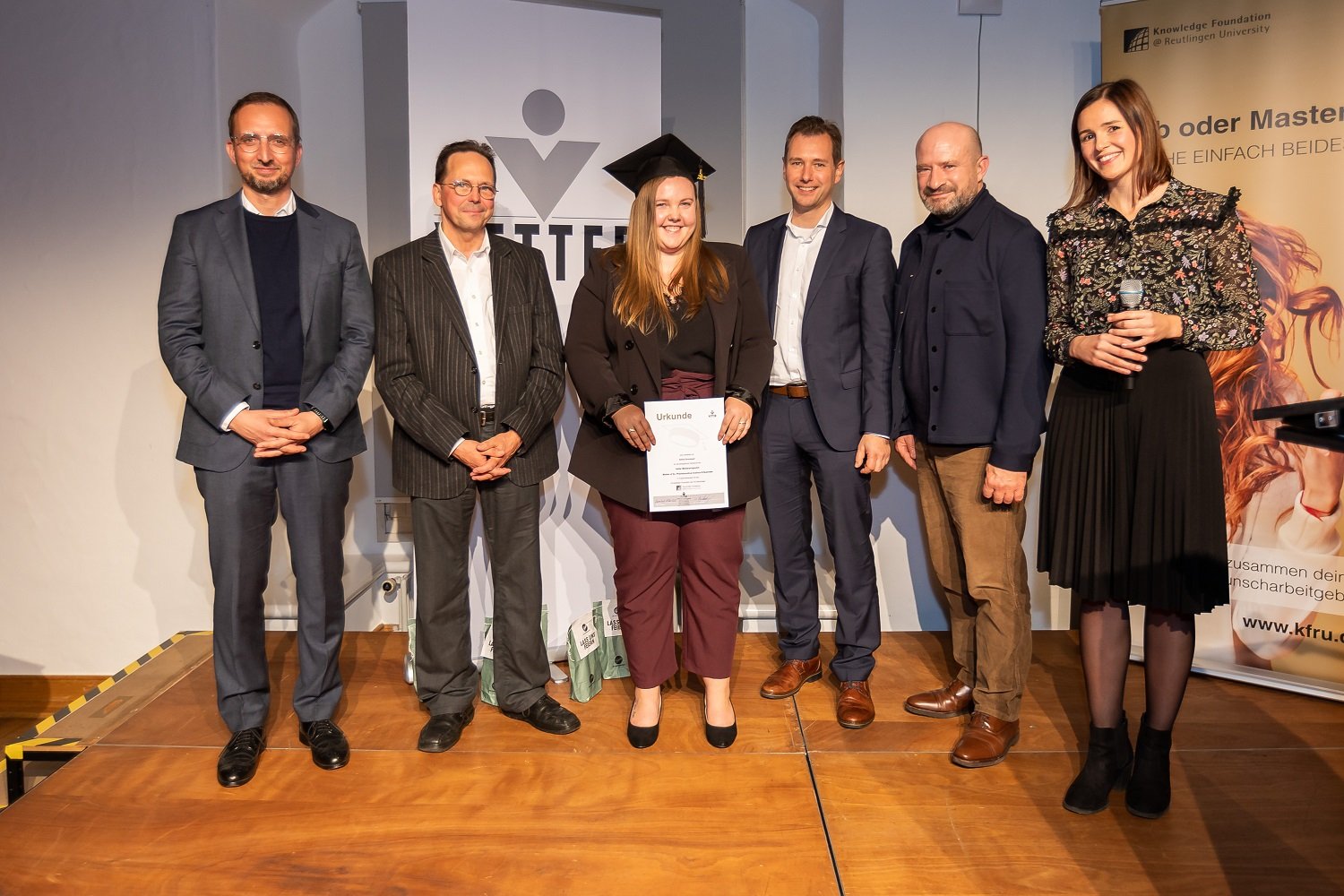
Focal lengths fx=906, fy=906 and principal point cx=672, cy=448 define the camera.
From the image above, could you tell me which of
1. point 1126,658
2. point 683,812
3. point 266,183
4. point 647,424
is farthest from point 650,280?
point 1126,658

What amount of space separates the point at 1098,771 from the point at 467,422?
2.16m

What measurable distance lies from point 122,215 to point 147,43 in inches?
28.8

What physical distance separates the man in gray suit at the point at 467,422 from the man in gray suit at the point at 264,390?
17 centimetres

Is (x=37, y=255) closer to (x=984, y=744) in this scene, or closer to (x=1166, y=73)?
(x=984, y=744)

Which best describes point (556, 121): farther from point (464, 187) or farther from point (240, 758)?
point (240, 758)

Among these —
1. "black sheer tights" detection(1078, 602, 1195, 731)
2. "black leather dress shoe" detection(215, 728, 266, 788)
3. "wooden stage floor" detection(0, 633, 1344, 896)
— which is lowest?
"wooden stage floor" detection(0, 633, 1344, 896)

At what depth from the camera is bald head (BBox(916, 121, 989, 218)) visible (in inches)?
111

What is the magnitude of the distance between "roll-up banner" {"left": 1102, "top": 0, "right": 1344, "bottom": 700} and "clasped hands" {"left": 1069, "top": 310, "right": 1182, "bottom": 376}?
1.42 m

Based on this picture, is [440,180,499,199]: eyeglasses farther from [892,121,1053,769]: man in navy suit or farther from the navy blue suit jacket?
[892,121,1053,769]: man in navy suit

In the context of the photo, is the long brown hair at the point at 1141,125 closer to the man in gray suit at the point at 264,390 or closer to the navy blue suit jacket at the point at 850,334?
the navy blue suit jacket at the point at 850,334

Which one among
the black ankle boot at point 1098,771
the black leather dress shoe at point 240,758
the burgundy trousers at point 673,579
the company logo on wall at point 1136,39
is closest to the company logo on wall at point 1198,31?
the company logo on wall at point 1136,39

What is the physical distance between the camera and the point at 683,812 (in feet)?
8.43

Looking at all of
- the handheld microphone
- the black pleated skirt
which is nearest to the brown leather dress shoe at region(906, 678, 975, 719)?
the black pleated skirt

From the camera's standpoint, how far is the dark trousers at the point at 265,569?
2.79m
